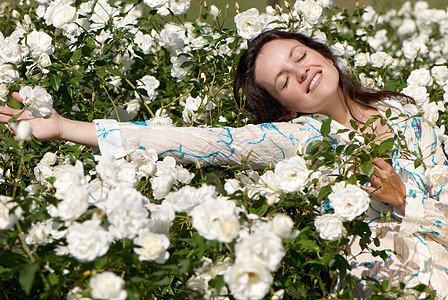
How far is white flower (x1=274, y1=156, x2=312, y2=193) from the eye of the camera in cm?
143

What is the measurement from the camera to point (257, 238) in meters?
1.04

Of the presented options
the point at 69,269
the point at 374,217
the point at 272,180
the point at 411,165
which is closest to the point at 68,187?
the point at 69,269

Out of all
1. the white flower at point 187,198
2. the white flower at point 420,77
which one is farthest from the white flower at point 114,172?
the white flower at point 420,77

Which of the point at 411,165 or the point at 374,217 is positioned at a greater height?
the point at 411,165

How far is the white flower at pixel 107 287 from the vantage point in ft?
3.36

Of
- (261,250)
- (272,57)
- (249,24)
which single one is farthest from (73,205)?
(249,24)

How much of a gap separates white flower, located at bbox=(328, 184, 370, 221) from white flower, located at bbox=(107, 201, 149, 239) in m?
0.52

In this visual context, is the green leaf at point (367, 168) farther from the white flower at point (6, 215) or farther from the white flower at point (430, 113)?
the white flower at point (6, 215)

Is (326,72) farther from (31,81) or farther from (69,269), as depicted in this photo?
(69,269)

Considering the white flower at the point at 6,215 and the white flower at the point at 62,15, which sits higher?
the white flower at the point at 62,15

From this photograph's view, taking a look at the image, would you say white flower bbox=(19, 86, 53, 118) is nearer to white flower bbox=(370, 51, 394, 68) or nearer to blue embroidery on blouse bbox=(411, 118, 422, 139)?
blue embroidery on blouse bbox=(411, 118, 422, 139)

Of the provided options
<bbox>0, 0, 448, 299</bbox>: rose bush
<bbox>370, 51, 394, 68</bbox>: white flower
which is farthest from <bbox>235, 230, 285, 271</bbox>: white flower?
<bbox>370, 51, 394, 68</bbox>: white flower

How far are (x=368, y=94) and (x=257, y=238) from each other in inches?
58.0

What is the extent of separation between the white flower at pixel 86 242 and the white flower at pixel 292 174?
54 cm
